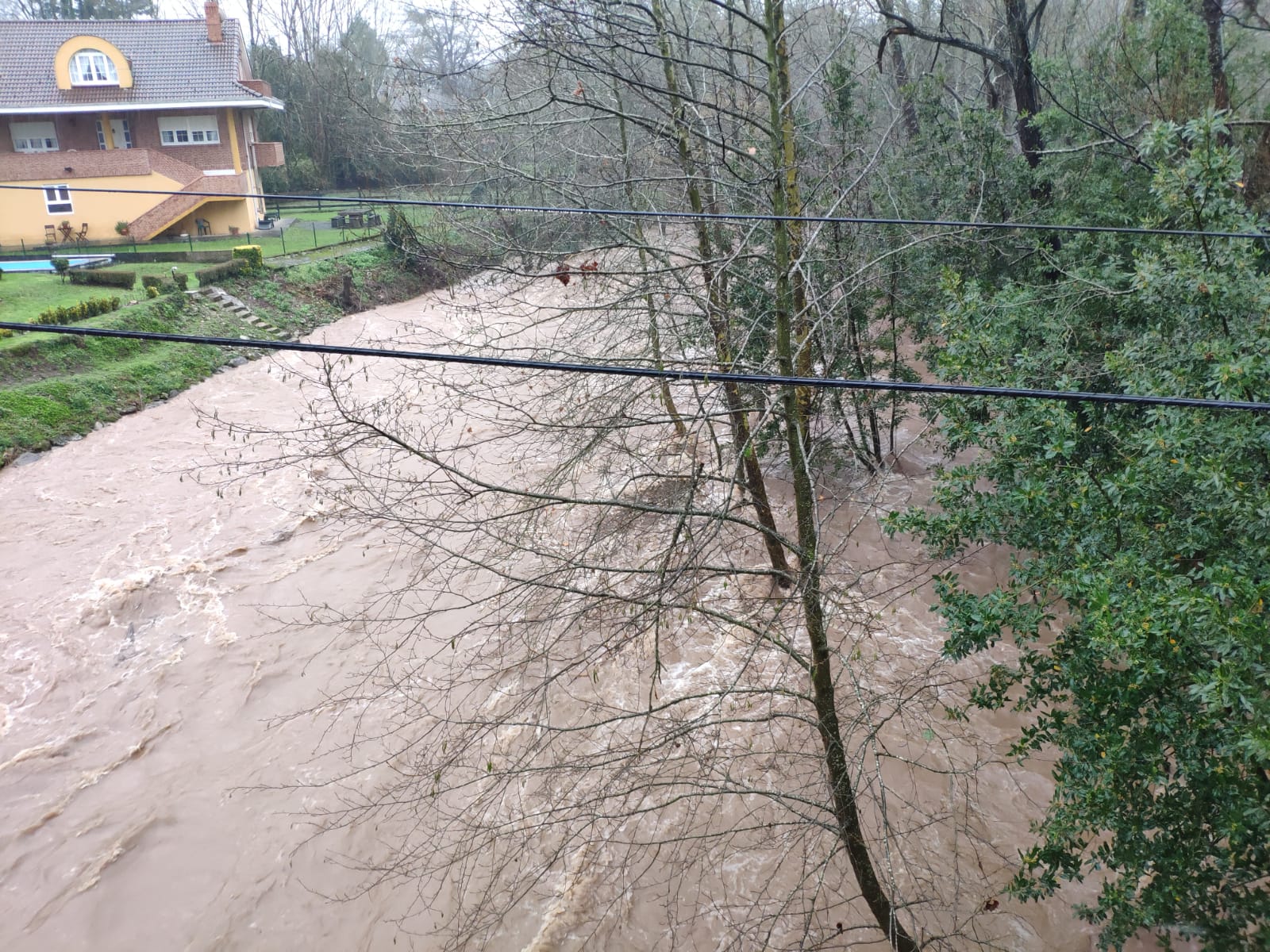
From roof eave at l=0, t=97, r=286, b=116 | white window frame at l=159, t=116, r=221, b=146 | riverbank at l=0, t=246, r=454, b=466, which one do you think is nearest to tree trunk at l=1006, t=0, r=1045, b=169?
riverbank at l=0, t=246, r=454, b=466

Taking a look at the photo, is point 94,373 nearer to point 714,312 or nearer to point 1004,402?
point 714,312

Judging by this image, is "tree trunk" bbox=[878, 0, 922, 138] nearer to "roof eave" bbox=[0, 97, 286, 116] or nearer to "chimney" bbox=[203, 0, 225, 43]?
"roof eave" bbox=[0, 97, 286, 116]

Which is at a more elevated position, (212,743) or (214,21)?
(214,21)

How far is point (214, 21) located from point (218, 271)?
1156 cm

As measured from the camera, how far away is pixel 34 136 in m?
26.9

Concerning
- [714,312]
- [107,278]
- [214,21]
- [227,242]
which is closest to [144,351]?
[107,278]

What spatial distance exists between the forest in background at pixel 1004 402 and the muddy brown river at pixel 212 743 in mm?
641

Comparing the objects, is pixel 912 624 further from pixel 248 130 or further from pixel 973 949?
pixel 248 130

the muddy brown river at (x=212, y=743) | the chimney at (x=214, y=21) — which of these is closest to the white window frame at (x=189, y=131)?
the chimney at (x=214, y=21)

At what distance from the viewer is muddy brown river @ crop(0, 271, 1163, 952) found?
21.1 feet

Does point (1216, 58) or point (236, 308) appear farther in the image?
point (236, 308)

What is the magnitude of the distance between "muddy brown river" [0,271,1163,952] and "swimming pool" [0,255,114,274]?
10.7m

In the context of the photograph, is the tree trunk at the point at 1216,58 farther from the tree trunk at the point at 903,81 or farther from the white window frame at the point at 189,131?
the white window frame at the point at 189,131

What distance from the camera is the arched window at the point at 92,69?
2650 centimetres
